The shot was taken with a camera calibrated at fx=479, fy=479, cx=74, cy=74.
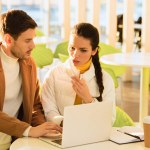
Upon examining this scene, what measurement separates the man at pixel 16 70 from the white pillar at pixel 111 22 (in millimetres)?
5713

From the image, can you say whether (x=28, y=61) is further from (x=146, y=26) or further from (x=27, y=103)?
(x=146, y=26)

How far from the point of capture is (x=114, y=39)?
28.5ft

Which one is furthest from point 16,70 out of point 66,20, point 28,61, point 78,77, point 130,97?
point 66,20

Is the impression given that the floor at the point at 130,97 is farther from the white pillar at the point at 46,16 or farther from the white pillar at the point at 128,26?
the white pillar at the point at 46,16

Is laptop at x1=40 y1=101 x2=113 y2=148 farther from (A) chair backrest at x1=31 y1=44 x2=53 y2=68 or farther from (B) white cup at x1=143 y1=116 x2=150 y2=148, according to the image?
(A) chair backrest at x1=31 y1=44 x2=53 y2=68

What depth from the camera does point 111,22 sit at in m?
8.62

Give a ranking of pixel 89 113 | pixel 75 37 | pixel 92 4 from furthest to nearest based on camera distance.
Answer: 1. pixel 92 4
2. pixel 75 37
3. pixel 89 113

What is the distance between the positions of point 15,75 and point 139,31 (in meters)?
6.12

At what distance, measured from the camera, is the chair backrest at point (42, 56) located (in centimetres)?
661

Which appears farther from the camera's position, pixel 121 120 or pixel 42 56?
pixel 42 56

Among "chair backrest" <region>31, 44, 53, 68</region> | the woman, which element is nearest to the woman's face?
the woman

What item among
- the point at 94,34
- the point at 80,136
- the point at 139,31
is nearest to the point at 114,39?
the point at 139,31

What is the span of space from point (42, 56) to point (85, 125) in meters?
4.36

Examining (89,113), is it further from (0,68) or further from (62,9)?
(62,9)
